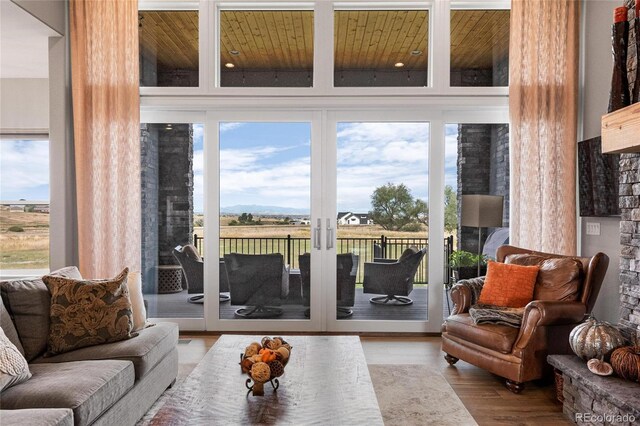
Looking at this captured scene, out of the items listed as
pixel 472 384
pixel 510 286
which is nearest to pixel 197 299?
pixel 472 384

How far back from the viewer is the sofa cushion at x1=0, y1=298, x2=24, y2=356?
7.82ft

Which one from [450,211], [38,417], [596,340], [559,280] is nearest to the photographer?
[38,417]

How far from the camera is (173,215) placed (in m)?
4.66

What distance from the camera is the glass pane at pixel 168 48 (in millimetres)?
4555

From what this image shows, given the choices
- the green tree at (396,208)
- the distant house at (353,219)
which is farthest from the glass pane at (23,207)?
the green tree at (396,208)

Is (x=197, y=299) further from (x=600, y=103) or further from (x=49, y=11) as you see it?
(x=600, y=103)

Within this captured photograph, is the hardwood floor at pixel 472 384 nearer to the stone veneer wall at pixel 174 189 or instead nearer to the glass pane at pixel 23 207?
the stone veneer wall at pixel 174 189

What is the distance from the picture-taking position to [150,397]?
107 inches

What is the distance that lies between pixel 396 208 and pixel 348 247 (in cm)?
65

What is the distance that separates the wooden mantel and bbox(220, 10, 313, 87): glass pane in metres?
2.73

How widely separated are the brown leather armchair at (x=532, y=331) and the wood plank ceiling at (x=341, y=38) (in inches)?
92.7

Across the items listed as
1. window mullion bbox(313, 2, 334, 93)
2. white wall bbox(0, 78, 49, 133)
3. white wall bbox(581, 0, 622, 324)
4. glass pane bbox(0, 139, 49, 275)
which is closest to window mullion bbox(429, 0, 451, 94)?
window mullion bbox(313, 2, 334, 93)

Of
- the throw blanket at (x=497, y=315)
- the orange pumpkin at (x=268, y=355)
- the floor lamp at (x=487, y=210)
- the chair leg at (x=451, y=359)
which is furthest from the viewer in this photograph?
the floor lamp at (x=487, y=210)

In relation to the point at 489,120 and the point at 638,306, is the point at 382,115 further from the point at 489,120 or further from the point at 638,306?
the point at 638,306
